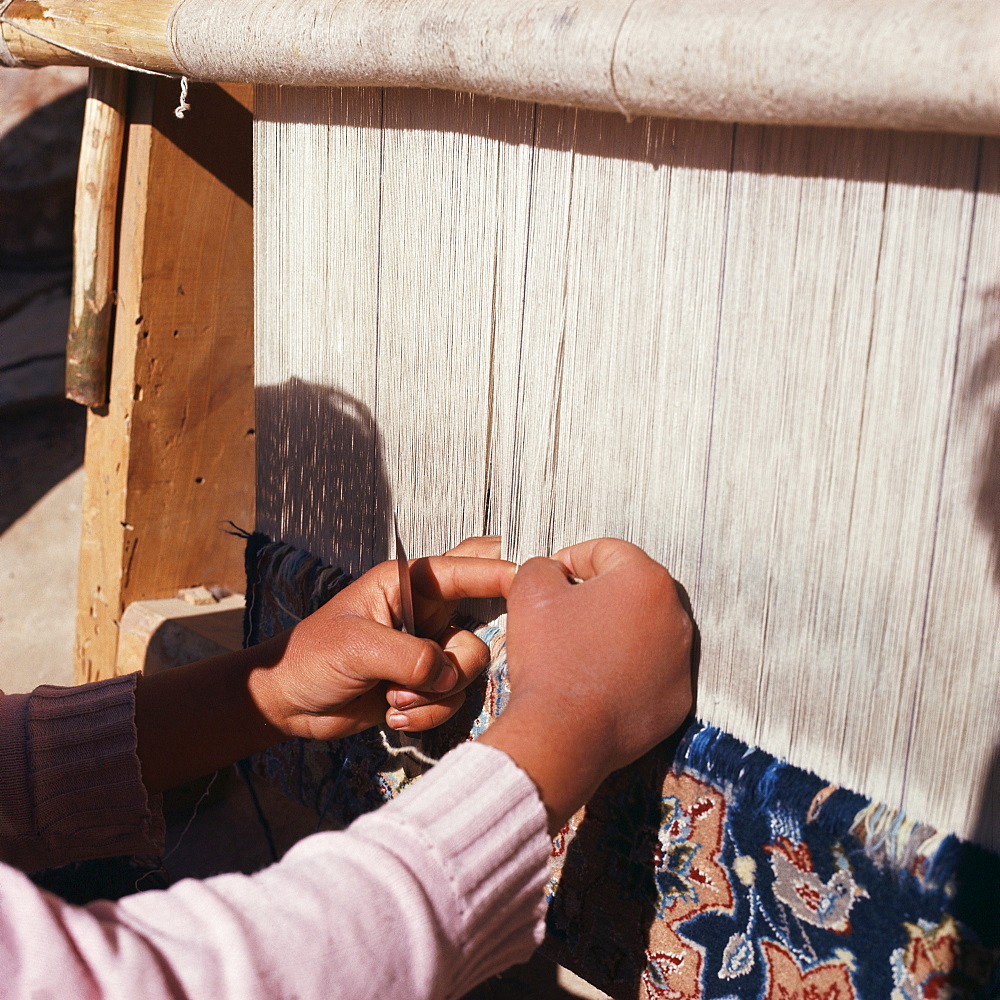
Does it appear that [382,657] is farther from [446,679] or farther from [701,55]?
[701,55]

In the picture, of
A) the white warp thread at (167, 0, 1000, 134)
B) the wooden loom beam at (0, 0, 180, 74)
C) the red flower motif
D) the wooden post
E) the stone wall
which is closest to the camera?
the white warp thread at (167, 0, 1000, 134)

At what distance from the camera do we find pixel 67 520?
12.9 ft

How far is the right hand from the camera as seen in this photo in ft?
2.89

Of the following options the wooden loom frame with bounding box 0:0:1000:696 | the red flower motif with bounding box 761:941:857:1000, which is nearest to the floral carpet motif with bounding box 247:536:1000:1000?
the red flower motif with bounding box 761:941:857:1000

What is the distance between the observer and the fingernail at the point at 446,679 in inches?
44.7

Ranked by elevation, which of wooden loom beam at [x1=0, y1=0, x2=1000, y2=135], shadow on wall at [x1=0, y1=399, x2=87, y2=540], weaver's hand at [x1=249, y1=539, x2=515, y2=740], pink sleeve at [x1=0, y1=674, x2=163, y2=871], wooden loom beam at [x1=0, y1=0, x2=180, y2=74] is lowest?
shadow on wall at [x1=0, y1=399, x2=87, y2=540]

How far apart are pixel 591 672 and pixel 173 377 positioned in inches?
58.0

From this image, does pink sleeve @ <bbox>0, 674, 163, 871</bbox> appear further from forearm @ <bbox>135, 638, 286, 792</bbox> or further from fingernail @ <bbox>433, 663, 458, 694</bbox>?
fingernail @ <bbox>433, 663, 458, 694</bbox>

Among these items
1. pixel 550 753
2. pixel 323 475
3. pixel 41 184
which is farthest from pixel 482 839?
pixel 41 184

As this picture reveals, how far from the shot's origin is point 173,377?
212cm

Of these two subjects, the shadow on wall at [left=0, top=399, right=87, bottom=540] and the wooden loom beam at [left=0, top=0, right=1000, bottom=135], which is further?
the shadow on wall at [left=0, top=399, right=87, bottom=540]

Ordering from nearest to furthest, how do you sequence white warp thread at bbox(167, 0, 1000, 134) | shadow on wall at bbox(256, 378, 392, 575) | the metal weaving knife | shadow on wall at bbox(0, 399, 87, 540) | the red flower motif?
1. white warp thread at bbox(167, 0, 1000, 134)
2. the red flower motif
3. the metal weaving knife
4. shadow on wall at bbox(256, 378, 392, 575)
5. shadow on wall at bbox(0, 399, 87, 540)

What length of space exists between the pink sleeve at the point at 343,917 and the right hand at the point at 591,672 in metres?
0.04

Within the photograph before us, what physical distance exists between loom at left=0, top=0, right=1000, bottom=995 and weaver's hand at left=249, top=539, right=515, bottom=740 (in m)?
0.09
